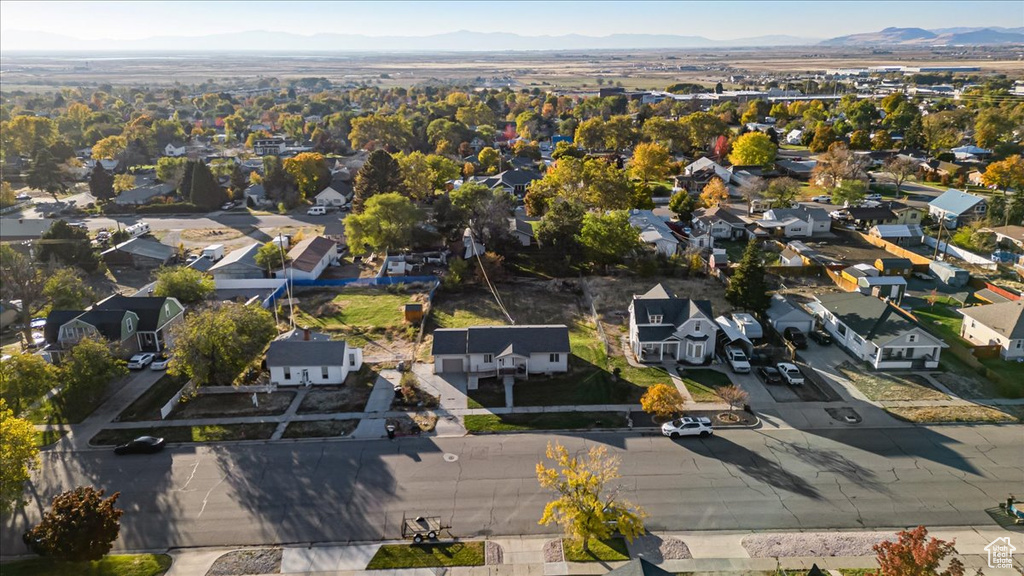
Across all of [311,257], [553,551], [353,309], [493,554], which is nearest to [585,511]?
[553,551]

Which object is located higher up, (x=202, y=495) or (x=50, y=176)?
(x=50, y=176)

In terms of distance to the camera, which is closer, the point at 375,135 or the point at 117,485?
the point at 117,485

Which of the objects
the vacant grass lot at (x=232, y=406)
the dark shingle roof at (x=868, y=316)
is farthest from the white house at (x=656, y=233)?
the vacant grass lot at (x=232, y=406)

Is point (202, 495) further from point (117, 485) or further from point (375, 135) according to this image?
point (375, 135)

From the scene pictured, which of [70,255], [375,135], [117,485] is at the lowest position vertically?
[117,485]

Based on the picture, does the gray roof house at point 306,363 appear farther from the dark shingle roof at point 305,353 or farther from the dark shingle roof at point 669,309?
the dark shingle roof at point 669,309

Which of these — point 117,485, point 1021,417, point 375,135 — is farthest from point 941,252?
point 375,135

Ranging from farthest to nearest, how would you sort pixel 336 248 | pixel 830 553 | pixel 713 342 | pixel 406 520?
pixel 336 248, pixel 713 342, pixel 406 520, pixel 830 553
